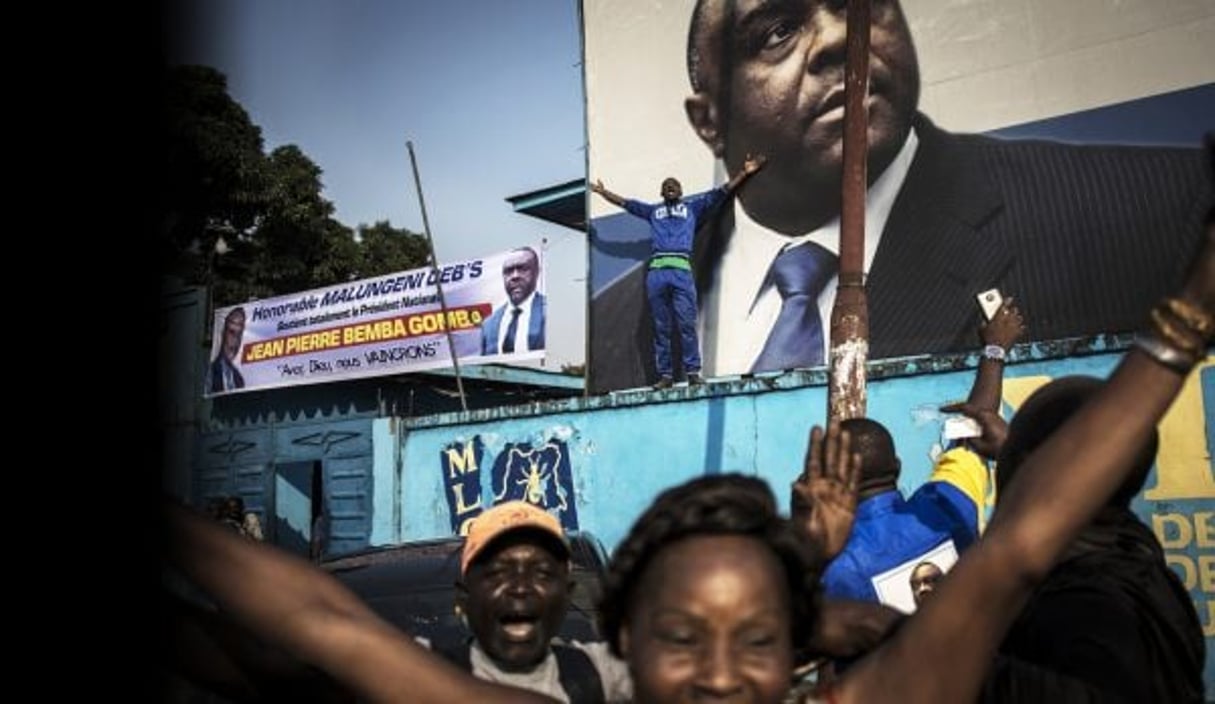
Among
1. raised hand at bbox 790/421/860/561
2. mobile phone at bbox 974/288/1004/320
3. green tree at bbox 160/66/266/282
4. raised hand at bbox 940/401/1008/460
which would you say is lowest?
raised hand at bbox 790/421/860/561

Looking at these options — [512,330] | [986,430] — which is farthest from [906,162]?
[986,430]

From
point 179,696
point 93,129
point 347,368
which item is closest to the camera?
point 93,129

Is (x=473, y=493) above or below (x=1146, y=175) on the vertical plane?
below

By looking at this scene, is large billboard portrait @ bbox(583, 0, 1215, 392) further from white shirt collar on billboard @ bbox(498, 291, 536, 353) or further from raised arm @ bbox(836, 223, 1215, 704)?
raised arm @ bbox(836, 223, 1215, 704)

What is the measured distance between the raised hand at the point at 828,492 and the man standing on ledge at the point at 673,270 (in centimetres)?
783

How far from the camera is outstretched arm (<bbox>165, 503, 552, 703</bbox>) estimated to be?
150 centimetres

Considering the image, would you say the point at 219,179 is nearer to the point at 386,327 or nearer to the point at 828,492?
the point at 386,327

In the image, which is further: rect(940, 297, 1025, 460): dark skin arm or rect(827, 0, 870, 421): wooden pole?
rect(827, 0, 870, 421): wooden pole

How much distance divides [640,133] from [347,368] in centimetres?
453

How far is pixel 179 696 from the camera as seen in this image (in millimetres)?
2490

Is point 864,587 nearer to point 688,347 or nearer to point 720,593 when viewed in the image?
point 720,593

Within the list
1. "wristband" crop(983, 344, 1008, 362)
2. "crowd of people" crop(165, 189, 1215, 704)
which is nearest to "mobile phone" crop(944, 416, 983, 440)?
"wristband" crop(983, 344, 1008, 362)

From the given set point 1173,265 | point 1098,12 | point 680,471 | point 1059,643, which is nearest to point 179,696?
point 1059,643

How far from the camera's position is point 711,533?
4.98ft
